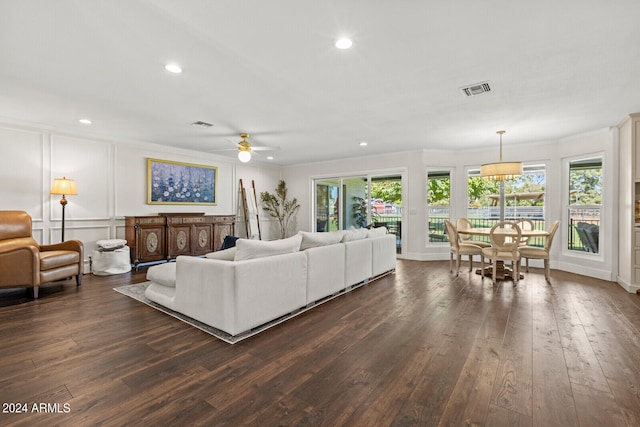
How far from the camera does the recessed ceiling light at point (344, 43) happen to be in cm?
227

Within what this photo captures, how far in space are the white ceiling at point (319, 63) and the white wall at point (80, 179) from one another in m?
0.38

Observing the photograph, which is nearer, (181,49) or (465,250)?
(181,49)

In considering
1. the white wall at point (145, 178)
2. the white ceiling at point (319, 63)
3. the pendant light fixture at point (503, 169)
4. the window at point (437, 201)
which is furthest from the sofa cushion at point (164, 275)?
the window at point (437, 201)

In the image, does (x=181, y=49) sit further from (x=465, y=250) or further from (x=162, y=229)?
(x=465, y=250)

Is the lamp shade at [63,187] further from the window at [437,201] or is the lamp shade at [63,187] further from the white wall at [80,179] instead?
the window at [437,201]

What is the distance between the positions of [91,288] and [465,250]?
5.65 meters

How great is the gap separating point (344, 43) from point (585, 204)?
536 cm

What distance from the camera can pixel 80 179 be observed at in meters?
5.05

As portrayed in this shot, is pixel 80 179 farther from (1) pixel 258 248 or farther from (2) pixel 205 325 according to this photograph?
(1) pixel 258 248

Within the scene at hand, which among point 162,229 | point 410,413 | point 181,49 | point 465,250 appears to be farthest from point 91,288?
point 465,250

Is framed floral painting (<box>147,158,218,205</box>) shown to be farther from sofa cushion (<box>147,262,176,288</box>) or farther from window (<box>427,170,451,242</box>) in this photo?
window (<box>427,170,451,242</box>)

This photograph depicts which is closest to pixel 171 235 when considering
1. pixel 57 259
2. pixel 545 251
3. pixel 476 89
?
pixel 57 259

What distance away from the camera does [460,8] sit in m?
1.92

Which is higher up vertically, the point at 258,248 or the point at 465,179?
the point at 465,179
